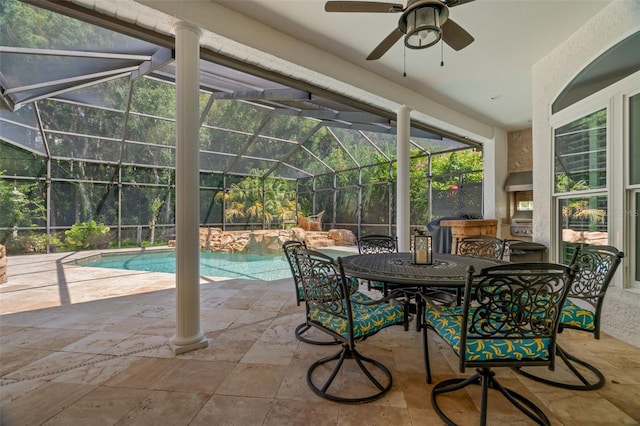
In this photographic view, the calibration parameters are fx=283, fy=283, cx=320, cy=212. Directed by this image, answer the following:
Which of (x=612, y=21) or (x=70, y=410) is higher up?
(x=612, y=21)

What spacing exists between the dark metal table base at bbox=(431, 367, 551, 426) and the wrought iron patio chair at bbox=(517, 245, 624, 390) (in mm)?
421

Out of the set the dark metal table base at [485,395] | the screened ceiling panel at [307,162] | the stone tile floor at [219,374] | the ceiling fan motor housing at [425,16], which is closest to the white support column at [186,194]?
the stone tile floor at [219,374]

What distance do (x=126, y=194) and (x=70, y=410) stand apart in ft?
29.6

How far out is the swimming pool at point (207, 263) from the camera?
6.63 metres

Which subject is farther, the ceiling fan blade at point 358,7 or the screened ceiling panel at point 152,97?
the screened ceiling panel at point 152,97

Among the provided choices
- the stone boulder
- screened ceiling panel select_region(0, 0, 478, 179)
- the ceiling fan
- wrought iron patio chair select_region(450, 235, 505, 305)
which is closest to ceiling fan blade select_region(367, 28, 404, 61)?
the ceiling fan

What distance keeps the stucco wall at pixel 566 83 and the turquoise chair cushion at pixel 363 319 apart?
224 cm

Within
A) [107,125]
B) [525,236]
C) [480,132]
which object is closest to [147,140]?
[107,125]

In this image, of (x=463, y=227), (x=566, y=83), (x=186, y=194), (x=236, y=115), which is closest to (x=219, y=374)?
(x=186, y=194)

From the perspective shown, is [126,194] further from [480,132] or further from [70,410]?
[480,132]

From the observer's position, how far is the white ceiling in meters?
2.72

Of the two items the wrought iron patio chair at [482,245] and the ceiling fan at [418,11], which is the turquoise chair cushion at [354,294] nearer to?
the wrought iron patio chair at [482,245]

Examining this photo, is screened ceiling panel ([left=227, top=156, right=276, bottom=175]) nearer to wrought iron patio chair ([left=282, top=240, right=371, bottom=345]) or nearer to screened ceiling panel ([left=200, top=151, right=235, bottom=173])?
screened ceiling panel ([left=200, top=151, right=235, bottom=173])

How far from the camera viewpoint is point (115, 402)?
176cm
